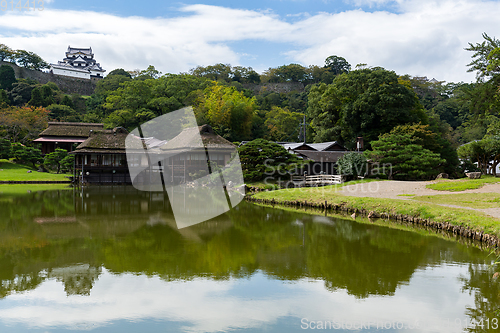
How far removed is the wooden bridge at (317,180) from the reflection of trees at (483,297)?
1559 centimetres

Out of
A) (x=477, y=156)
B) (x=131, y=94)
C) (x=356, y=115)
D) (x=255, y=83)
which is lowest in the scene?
(x=477, y=156)

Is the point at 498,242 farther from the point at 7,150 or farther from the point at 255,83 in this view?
the point at 255,83

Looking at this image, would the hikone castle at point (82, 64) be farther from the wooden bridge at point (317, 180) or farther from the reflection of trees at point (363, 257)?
the reflection of trees at point (363, 257)

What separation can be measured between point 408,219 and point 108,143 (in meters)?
26.9

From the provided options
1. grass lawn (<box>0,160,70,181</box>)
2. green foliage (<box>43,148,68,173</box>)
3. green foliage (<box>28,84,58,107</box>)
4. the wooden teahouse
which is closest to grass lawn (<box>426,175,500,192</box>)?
grass lawn (<box>0,160,70,181</box>)

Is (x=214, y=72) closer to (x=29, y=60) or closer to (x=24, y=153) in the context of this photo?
(x=29, y=60)

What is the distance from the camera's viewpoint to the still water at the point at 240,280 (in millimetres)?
5473

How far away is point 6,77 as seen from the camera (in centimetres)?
5703

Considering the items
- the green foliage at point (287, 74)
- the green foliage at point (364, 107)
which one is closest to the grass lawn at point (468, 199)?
the green foliage at point (364, 107)

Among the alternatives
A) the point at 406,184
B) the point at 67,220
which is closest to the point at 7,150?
the point at 67,220

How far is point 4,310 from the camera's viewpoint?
565cm

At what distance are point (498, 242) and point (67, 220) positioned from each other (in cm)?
1391

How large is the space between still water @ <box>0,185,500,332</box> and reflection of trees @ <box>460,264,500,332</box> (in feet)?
0.06

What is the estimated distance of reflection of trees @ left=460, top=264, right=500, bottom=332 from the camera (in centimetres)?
529
